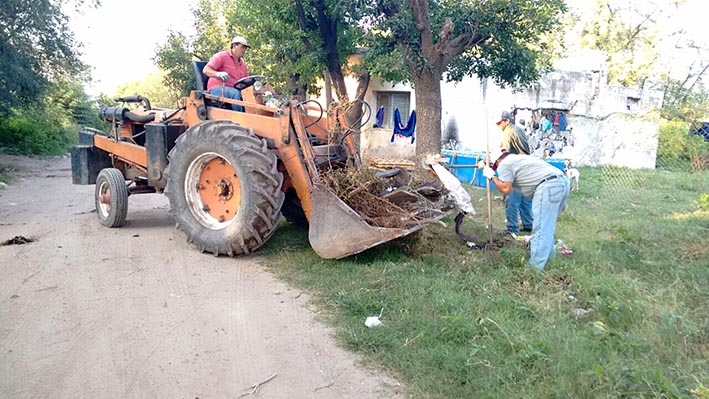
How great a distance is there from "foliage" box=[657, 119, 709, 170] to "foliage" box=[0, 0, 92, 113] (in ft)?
51.3

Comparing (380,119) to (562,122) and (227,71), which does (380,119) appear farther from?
(227,71)

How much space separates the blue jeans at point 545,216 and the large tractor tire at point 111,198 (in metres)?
5.49

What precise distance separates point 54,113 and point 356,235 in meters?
25.5

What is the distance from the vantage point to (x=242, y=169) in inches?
239

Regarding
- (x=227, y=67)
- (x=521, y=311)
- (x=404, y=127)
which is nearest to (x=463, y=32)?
(x=227, y=67)

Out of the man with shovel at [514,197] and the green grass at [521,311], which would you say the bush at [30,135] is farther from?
the green grass at [521,311]

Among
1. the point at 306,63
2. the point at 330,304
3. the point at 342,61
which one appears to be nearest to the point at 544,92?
the point at 342,61

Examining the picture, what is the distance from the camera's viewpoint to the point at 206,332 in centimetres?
454

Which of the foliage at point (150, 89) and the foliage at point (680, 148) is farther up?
the foliage at point (150, 89)

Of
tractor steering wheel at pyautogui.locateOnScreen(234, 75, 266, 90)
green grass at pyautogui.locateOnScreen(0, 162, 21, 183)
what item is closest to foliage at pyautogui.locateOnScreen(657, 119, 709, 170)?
tractor steering wheel at pyautogui.locateOnScreen(234, 75, 266, 90)

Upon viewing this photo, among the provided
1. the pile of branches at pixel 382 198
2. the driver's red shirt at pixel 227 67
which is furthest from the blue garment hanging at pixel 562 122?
the driver's red shirt at pixel 227 67

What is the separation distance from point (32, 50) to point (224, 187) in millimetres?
13814

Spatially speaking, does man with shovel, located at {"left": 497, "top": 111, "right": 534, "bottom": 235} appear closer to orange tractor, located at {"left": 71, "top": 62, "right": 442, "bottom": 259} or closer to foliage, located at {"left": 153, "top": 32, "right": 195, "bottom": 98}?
orange tractor, located at {"left": 71, "top": 62, "right": 442, "bottom": 259}

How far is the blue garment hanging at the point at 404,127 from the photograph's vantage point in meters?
18.6
